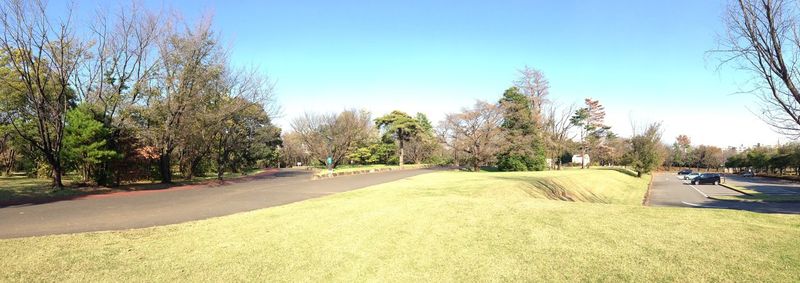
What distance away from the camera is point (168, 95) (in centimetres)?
1988

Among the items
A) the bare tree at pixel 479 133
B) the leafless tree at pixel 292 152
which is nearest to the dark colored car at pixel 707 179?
the bare tree at pixel 479 133

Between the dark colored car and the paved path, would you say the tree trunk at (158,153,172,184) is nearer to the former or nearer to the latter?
the paved path

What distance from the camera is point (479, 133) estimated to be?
33.8 m


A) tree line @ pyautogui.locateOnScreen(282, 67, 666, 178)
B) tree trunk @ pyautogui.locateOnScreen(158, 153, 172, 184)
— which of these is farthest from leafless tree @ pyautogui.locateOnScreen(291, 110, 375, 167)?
tree trunk @ pyautogui.locateOnScreen(158, 153, 172, 184)

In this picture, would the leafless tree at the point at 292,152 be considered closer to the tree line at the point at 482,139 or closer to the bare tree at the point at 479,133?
the tree line at the point at 482,139

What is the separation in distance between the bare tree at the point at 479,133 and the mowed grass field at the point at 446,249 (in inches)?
1047

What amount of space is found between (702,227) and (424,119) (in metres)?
63.0

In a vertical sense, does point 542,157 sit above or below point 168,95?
below

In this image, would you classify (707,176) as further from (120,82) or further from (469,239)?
(120,82)

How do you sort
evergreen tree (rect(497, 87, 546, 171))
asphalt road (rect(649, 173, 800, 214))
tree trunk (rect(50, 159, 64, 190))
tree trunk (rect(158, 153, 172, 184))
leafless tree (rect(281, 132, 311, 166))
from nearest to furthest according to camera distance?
1. asphalt road (rect(649, 173, 800, 214))
2. tree trunk (rect(50, 159, 64, 190))
3. tree trunk (rect(158, 153, 172, 184))
4. evergreen tree (rect(497, 87, 546, 171))
5. leafless tree (rect(281, 132, 311, 166))

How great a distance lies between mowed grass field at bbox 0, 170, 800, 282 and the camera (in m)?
4.11

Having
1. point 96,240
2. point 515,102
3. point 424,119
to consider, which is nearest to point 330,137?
point 515,102

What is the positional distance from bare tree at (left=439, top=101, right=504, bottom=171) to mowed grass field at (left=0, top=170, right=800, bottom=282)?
26.6 metres

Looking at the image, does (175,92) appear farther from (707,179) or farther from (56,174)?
(707,179)
